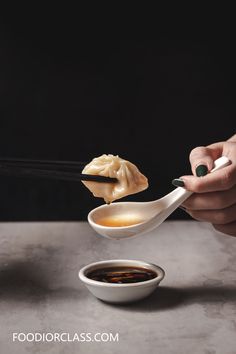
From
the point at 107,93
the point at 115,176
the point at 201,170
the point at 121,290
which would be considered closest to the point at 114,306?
the point at 121,290

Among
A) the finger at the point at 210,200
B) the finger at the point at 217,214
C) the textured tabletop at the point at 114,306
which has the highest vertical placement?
the finger at the point at 210,200

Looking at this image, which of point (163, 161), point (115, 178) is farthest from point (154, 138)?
point (115, 178)

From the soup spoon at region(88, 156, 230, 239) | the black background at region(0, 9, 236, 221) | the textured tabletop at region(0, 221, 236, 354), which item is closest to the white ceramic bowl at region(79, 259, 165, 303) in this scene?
the textured tabletop at region(0, 221, 236, 354)

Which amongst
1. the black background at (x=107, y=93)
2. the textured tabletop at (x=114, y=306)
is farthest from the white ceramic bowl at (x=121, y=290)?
the black background at (x=107, y=93)

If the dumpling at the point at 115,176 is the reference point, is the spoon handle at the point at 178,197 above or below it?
below

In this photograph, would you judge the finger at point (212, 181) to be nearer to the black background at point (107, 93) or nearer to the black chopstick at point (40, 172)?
the black chopstick at point (40, 172)

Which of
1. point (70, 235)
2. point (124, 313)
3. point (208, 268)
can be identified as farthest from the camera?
point (70, 235)

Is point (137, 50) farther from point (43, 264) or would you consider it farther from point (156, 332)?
point (156, 332)
